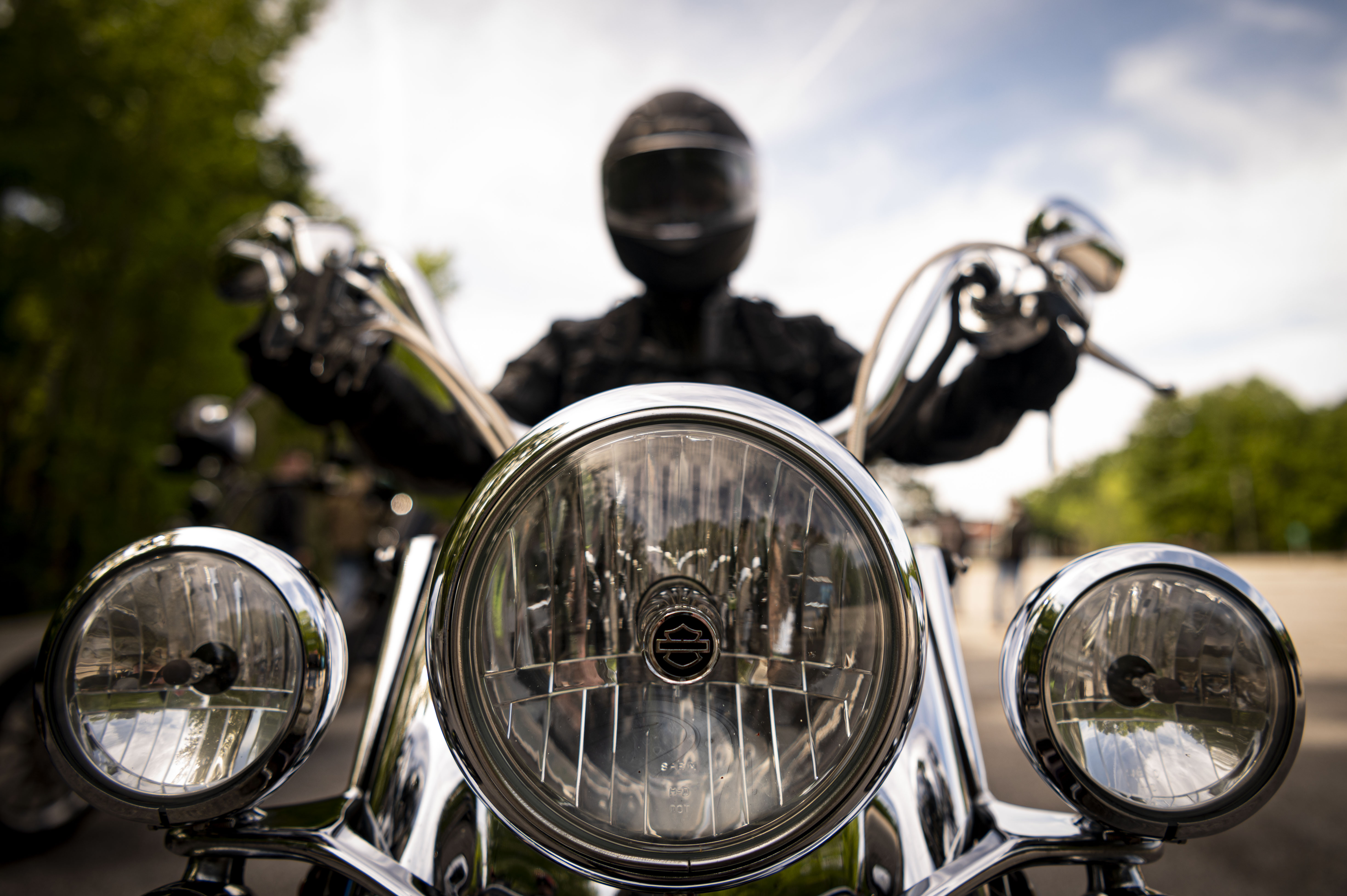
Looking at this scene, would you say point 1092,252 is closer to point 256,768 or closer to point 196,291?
point 256,768

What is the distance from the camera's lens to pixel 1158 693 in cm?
77

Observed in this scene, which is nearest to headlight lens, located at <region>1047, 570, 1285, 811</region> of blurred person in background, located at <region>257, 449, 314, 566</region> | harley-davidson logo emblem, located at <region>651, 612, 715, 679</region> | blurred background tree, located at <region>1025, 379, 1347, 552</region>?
harley-davidson logo emblem, located at <region>651, 612, 715, 679</region>

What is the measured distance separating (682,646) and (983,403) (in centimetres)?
83

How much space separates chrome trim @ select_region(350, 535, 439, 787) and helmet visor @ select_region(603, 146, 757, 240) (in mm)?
800

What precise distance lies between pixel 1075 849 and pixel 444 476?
3.92ft

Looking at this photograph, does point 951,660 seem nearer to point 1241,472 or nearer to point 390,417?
point 390,417

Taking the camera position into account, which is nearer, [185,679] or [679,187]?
[185,679]

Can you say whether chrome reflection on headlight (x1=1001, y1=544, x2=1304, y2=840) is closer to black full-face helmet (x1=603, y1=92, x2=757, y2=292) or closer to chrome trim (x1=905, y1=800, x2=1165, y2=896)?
chrome trim (x1=905, y1=800, x2=1165, y2=896)

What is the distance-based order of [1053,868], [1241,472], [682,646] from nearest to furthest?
[682,646]
[1053,868]
[1241,472]

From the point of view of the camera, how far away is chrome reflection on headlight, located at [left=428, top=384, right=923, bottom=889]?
0.69 meters

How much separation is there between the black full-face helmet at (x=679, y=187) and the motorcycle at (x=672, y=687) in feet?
2.98

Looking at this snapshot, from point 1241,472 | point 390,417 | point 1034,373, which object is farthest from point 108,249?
point 1241,472

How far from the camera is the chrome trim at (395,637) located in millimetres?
967

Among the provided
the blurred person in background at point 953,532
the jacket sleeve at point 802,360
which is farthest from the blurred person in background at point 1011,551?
the jacket sleeve at point 802,360
